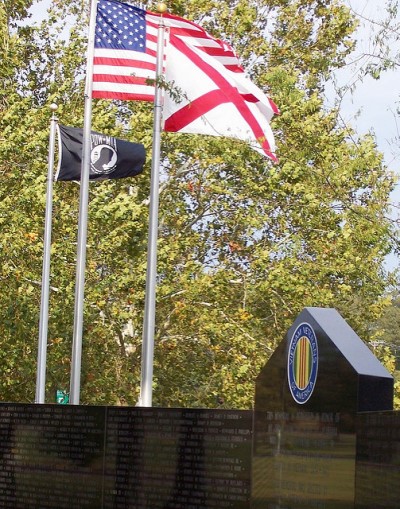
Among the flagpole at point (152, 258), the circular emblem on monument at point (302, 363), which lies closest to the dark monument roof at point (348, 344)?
the circular emblem on monument at point (302, 363)

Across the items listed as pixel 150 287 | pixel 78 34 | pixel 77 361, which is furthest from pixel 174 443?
pixel 78 34

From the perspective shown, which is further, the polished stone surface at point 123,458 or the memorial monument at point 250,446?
the polished stone surface at point 123,458

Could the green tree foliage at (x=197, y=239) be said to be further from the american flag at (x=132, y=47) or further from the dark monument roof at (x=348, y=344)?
the dark monument roof at (x=348, y=344)

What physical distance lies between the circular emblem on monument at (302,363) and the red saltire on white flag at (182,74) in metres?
7.52

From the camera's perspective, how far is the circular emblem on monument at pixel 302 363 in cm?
969

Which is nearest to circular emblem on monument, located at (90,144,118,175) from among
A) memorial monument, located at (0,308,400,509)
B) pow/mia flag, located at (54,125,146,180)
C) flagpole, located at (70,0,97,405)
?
pow/mia flag, located at (54,125,146,180)

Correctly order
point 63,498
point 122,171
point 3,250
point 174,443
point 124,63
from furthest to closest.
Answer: point 3,250
point 122,171
point 124,63
point 63,498
point 174,443

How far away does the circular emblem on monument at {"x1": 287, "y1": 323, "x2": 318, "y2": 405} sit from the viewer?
9.69 metres

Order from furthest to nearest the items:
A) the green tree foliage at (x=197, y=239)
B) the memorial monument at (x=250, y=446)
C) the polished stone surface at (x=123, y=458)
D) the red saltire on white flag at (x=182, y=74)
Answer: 1. the green tree foliage at (x=197, y=239)
2. the red saltire on white flag at (x=182, y=74)
3. the polished stone surface at (x=123, y=458)
4. the memorial monument at (x=250, y=446)

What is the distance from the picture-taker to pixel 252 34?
31.2 meters

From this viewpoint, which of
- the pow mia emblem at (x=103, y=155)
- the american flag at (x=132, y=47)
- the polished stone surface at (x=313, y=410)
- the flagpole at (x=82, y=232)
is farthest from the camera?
the pow mia emblem at (x=103, y=155)

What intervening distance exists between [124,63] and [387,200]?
12139mm

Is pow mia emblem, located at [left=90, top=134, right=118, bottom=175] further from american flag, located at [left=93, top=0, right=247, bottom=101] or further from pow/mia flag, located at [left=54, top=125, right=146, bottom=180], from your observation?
american flag, located at [left=93, top=0, right=247, bottom=101]

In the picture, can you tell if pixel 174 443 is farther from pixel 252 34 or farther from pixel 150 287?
pixel 252 34
